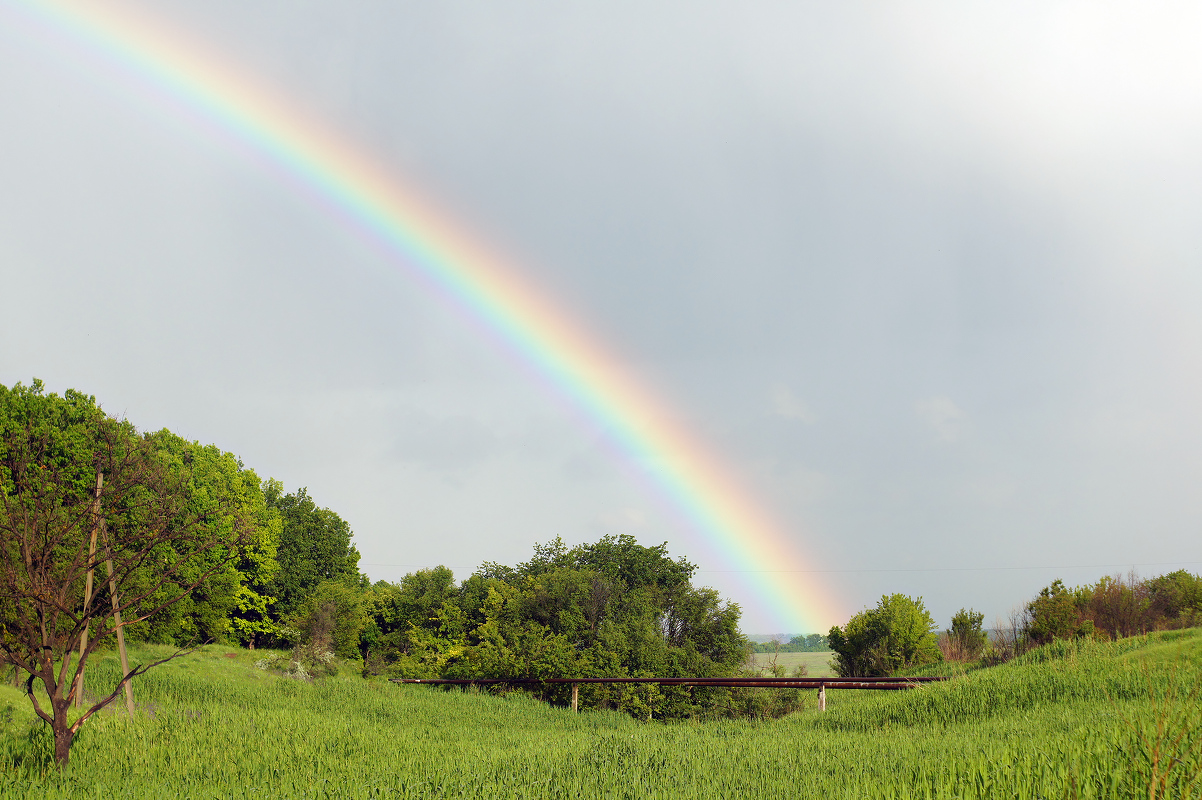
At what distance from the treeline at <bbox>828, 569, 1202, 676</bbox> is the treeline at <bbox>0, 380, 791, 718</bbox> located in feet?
34.9

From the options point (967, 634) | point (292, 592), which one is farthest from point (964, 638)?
point (292, 592)

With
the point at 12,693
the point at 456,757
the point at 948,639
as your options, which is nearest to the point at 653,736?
the point at 456,757

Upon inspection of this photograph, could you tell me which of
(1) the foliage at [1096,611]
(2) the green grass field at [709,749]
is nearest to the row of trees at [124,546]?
(2) the green grass field at [709,749]

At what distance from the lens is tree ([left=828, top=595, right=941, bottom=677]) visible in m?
43.6

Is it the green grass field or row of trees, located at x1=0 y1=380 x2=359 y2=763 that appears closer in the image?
the green grass field

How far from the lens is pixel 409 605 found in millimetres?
53031

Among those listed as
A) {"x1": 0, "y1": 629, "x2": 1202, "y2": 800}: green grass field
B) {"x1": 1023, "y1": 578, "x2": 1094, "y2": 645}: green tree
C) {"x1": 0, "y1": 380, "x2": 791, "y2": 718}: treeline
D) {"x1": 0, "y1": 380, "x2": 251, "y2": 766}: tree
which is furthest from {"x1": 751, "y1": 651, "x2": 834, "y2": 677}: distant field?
{"x1": 0, "y1": 380, "x2": 251, "y2": 766}: tree

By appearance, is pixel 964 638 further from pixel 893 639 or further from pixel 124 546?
pixel 124 546

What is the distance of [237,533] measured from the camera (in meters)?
11.5

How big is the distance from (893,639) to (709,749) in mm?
39325

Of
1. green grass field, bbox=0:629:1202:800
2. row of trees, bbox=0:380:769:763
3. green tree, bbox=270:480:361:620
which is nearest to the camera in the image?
green grass field, bbox=0:629:1202:800

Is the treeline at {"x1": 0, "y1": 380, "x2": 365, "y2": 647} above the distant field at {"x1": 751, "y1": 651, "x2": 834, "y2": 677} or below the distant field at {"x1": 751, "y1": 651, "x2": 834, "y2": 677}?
above

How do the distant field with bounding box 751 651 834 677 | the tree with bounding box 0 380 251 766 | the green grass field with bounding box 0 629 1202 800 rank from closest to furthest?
the green grass field with bounding box 0 629 1202 800, the tree with bounding box 0 380 251 766, the distant field with bounding box 751 651 834 677

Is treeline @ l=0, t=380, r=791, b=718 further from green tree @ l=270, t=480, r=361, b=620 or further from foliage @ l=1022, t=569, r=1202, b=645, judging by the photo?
foliage @ l=1022, t=569, r=1202, b=645
